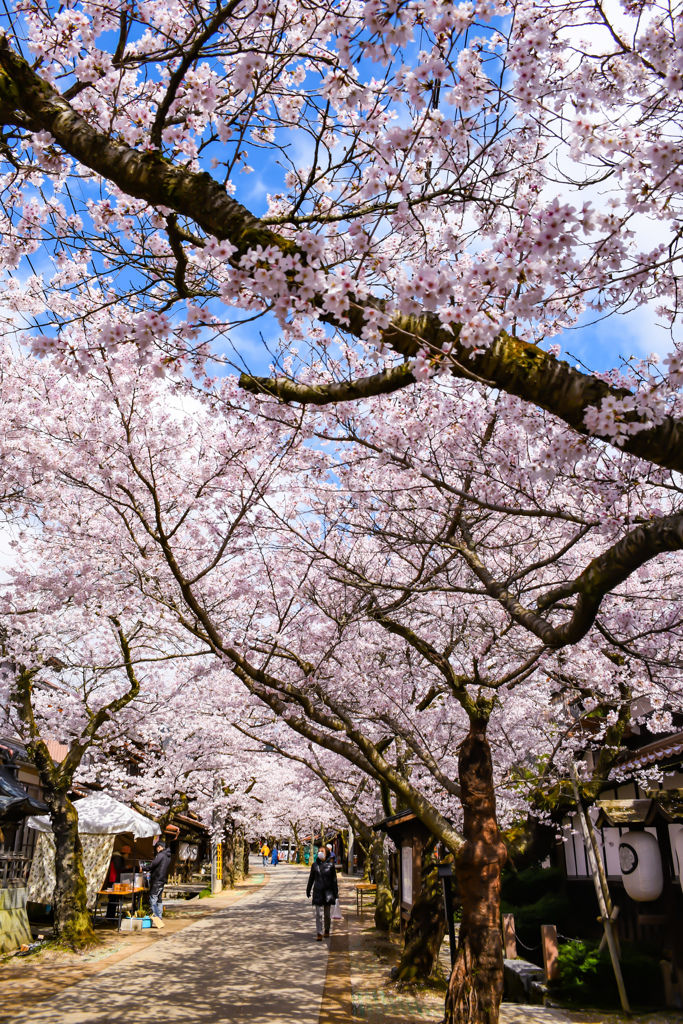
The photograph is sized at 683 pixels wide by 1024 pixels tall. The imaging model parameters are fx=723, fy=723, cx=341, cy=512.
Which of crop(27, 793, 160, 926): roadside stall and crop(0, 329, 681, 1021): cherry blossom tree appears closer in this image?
crop(0, 329, 681, 1021): cherry blossom tree

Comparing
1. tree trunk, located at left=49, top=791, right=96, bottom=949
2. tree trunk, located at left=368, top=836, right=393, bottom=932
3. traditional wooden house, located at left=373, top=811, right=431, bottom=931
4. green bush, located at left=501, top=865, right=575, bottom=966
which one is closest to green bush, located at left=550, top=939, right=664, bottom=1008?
green bush, located at left=501, top=865, right=575, bottom=966

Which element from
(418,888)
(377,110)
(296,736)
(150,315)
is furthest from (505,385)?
(296,736)

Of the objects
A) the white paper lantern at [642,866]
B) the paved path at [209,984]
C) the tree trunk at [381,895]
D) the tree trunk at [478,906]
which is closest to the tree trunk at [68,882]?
the paved path at [209,984]

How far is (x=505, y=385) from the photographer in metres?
3.89

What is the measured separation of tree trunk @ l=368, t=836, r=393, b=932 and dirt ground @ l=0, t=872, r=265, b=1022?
495 centimetres

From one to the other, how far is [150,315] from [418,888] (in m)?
11.2

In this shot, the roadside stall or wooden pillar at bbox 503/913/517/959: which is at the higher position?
the roadside stall

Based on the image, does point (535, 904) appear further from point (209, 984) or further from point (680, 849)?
point (209, 984)

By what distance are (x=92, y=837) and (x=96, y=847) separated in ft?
0.92

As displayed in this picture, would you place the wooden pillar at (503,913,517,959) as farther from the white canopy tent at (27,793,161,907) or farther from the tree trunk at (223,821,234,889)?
the tree trunk at (223,821,234,889)

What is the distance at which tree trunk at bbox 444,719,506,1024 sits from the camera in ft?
23.3

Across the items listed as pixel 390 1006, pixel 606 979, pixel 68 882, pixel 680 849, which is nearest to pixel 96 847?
pixel 68 882

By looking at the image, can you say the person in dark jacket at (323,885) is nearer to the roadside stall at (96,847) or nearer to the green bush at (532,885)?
the green bush at (532,885)

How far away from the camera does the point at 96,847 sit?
1872 centimetres
